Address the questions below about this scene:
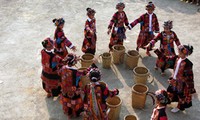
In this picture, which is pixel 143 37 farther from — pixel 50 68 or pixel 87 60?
pixel 50 68

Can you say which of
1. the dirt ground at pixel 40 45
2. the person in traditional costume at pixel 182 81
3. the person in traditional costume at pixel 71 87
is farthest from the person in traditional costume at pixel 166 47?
the person in traditional costume at pixel 71 87

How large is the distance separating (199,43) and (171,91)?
3665mm

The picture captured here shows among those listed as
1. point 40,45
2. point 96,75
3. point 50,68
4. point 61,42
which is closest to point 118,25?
point 61,42

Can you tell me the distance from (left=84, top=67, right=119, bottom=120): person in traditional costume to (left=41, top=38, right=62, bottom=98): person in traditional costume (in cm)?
137

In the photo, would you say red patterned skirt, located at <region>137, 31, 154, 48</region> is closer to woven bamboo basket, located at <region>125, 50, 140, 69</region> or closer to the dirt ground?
the dirt ground

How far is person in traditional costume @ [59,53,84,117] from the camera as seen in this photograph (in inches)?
220

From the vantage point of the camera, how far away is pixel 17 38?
9594 millimetres

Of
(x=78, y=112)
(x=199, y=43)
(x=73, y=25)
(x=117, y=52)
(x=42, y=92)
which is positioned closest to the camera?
(x=78, y=112)

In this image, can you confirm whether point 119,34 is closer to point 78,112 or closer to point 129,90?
point 129,90

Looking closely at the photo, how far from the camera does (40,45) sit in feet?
30.0

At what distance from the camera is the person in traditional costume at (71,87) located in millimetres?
5586

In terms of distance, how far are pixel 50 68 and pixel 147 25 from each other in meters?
3.42

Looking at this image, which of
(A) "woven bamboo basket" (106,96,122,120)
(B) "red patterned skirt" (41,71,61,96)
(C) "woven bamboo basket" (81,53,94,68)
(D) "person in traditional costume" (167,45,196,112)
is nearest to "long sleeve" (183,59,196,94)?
(D) "person in traditional costume" (167,45,196,112)

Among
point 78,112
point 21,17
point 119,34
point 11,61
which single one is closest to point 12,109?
point 78,112
